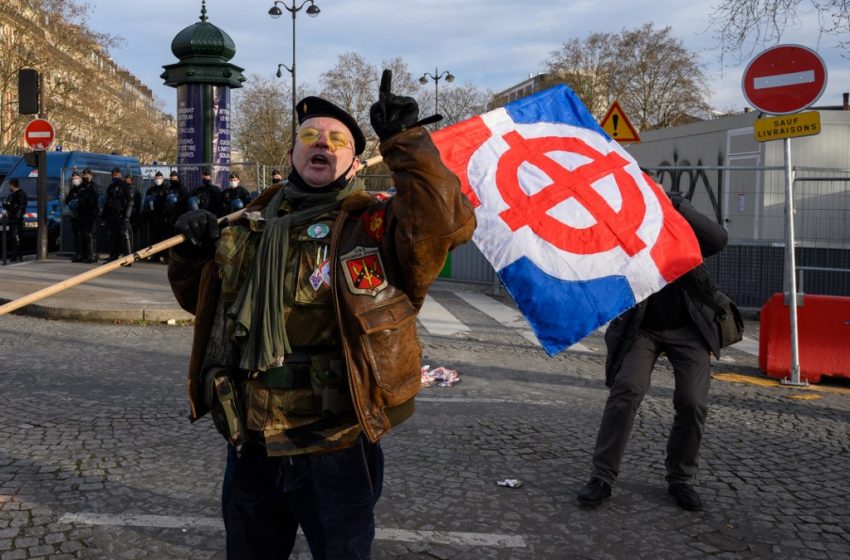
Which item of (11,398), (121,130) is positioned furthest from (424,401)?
(121,130)

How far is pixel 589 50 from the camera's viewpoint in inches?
2194

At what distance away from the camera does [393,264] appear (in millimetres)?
2299

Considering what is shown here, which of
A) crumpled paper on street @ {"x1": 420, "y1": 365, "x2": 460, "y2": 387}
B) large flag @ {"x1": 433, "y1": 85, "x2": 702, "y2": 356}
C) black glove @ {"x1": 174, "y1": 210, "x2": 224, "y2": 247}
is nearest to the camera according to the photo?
black glove @ {"x1": 174, "y1": 210, "x2": 224, "y2": 247}

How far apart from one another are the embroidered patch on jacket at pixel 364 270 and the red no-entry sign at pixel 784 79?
20.6 ft

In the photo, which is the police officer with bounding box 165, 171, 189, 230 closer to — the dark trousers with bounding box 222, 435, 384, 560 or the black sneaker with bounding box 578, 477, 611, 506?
the black sneaker with bounding box 578, 477, 611, 506

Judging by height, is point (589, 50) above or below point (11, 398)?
A: above

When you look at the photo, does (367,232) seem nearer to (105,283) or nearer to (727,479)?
(727,479)

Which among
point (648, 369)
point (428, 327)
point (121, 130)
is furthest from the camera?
point (121, 130)

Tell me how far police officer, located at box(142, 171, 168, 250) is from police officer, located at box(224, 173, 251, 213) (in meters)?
1.61

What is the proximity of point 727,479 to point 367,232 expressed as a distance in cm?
309

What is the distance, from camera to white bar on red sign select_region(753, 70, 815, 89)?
7211 millimetres

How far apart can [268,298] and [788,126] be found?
658 cm

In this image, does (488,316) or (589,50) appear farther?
(589,50)

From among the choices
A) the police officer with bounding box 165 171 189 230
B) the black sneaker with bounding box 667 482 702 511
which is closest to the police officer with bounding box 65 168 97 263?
the police officer with bounding box 165 171 189 230
